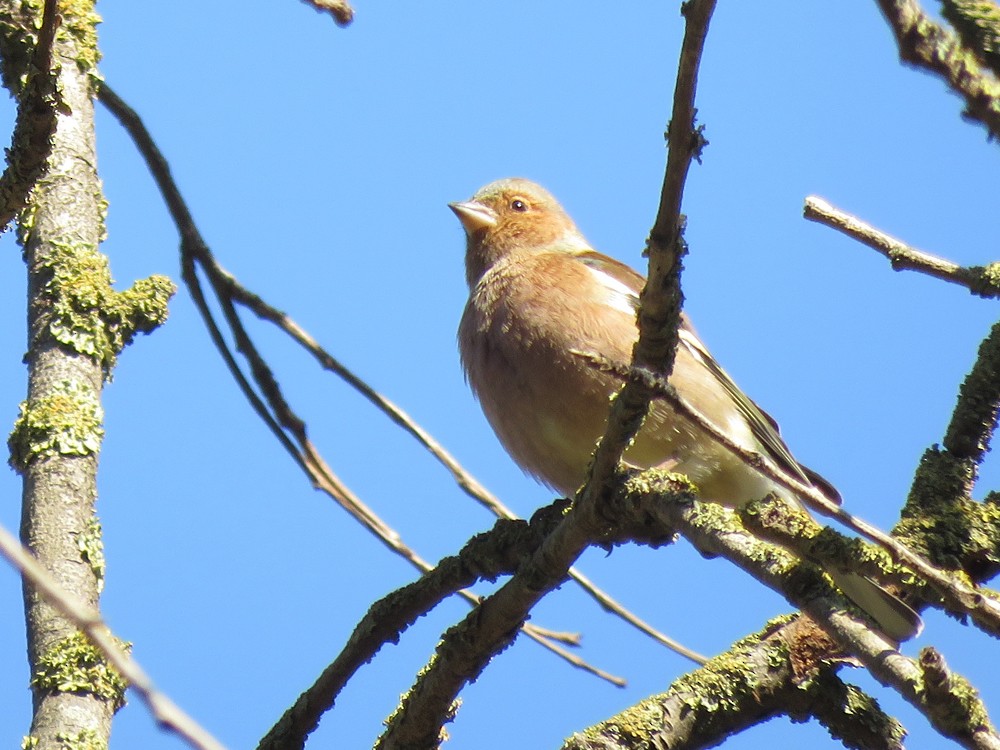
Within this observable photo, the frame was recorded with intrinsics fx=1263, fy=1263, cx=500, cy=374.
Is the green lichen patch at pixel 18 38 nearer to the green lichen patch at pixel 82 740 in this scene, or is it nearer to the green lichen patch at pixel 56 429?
the green lichen patch at pixel 56 429

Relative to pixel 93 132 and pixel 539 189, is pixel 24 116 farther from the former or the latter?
pixel 539 189

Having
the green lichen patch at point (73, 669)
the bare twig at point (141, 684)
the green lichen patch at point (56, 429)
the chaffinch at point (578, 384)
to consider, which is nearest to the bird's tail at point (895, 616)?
the chaffinch at point (578, 384)

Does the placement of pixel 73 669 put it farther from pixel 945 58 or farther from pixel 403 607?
pixel 945 58

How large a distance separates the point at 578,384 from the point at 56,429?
2049mm

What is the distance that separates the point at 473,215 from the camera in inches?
272

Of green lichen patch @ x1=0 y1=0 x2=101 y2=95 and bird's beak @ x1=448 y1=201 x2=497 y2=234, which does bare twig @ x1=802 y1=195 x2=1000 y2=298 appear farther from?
bird's beak @ x1=448 y1=201 x2=497 y2=234

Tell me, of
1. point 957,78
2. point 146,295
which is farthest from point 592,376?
point 957,78

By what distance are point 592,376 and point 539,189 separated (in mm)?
2585

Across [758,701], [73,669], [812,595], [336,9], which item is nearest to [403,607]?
[73,669]

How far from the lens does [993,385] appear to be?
→ 3750 millimetres

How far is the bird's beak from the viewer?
22.5 ft

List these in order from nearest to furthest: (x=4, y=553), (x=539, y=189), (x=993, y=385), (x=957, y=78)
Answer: (x=4, y=553) < (x=957, y=78) < (x=993, y=385) < (x=539, y=189)

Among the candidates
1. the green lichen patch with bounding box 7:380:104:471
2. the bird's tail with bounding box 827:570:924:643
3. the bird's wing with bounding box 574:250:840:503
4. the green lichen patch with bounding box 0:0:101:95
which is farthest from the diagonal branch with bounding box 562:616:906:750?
the green lichen patch with bounding box 0:0:101:95

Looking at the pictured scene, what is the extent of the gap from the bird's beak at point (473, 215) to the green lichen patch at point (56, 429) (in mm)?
3221
